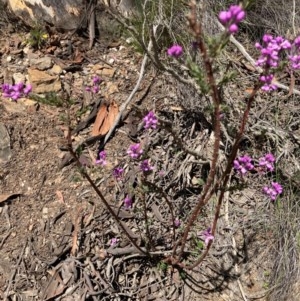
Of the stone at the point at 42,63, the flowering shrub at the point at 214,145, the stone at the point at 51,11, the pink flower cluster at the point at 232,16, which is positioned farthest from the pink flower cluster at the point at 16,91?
the stone at the point at 51,11

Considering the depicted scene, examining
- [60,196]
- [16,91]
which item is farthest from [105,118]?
[16,91]

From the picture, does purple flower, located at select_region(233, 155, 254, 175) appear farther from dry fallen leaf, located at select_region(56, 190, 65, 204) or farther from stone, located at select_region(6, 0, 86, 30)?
stone, located at select_region(6, 0, 86, 30)

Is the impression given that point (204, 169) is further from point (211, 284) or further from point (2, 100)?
point (2, 100)

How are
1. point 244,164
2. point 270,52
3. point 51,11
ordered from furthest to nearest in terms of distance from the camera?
point 51,11 < point 244,164 < point 270,52

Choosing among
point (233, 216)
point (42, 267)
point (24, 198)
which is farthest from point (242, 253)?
point (24, 198)

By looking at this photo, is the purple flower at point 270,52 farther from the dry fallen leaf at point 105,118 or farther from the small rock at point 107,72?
the small rock at point 107,72

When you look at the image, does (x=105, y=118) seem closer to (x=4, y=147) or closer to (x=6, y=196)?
(x=4, y=147)
